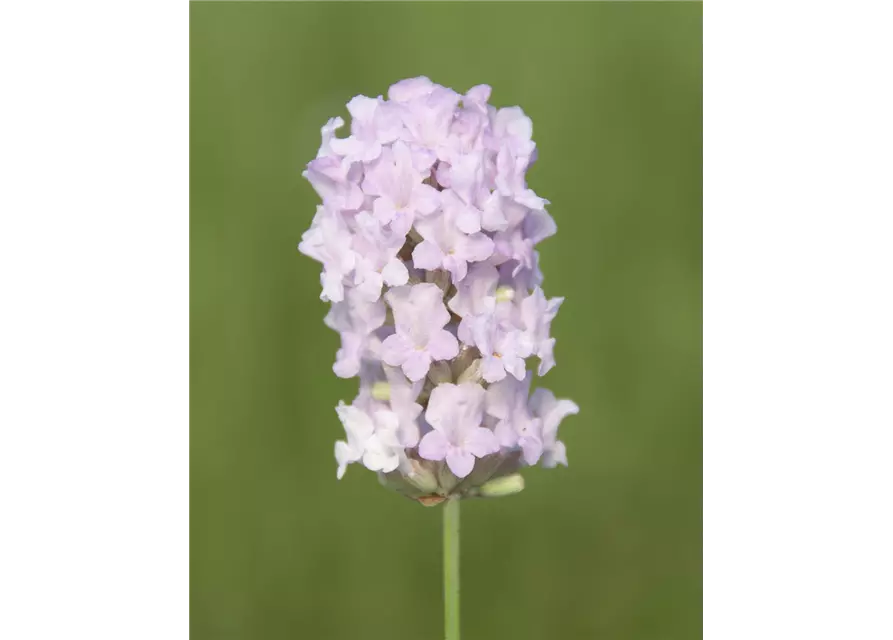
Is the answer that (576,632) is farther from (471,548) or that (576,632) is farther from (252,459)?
(252,459)

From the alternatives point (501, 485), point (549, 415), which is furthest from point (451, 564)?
point (549, 415)

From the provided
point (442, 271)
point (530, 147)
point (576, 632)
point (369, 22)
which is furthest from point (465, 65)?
point (576, 632)

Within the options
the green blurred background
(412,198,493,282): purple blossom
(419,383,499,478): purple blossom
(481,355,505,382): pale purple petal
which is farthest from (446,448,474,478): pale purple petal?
the green blurred background

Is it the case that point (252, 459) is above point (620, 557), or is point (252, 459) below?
above

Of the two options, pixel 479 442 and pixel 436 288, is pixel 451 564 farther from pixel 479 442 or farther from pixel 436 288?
pixel 436 288

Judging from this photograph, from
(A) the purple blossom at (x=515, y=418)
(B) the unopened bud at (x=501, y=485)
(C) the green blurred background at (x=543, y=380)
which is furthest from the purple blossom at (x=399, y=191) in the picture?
(C) the green blurred background at (x=543, y=380)

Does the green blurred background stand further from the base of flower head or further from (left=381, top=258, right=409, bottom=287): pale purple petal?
(left=381, top=258, right=409, bottom=287): pale purple petal
